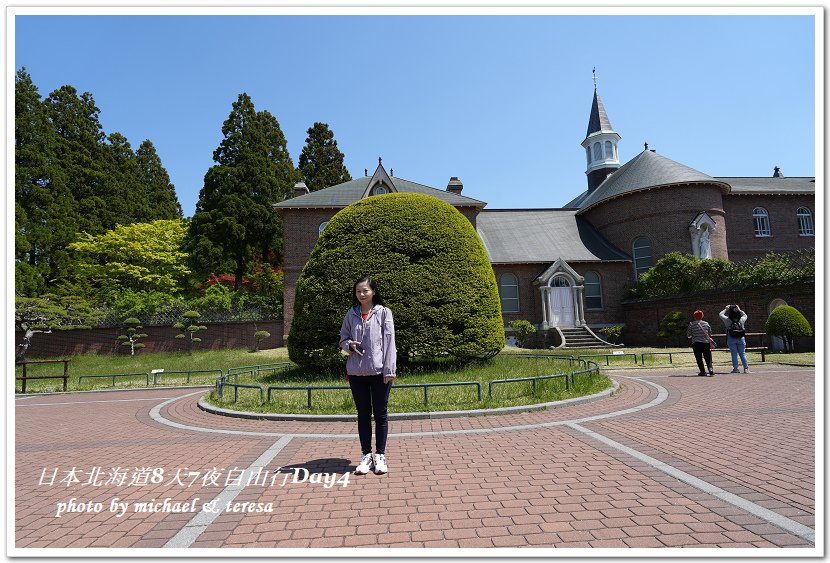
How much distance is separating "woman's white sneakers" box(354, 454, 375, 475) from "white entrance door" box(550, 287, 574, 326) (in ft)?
78.4

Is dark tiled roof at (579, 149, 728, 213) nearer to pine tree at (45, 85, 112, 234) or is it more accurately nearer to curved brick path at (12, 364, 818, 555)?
curved brick path at (12, 364, 818, 555)

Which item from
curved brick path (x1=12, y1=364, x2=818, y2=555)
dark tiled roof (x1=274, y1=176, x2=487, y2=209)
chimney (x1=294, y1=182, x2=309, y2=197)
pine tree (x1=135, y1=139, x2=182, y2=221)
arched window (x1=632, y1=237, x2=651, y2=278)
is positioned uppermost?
pine tree (x1=135, y1=139, x2=182, y2=221)

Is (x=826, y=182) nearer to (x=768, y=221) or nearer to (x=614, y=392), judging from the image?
(x=614, y=392)

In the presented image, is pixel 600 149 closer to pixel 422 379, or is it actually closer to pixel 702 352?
pixel 702 352

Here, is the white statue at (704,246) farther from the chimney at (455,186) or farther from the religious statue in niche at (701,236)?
the chimney at (455,186)

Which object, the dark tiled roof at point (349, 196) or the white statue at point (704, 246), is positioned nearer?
the dark tiled roof at point (349, 196)

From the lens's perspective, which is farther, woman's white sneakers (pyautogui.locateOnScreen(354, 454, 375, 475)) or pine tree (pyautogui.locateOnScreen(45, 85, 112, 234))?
pine tree (pyautogui.locateOnScreen(45, 85, 112, 234))

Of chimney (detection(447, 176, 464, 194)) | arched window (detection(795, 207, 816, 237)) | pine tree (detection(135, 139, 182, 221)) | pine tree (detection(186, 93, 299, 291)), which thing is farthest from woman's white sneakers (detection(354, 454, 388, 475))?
pine tree (detection(135, 139, 182, 221))

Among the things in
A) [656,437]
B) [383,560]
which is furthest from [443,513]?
[656,437]

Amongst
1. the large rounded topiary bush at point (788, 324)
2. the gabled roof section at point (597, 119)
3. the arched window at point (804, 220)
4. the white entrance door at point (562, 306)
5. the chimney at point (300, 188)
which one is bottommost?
the large rounded topiary bush at point (788, 324)

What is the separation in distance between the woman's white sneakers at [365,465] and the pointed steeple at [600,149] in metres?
45.4

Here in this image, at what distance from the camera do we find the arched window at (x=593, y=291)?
28.4 metres

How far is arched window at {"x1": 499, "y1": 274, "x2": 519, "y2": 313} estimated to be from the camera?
27969mm

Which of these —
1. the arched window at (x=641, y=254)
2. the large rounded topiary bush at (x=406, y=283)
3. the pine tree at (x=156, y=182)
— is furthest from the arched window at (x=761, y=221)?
the pine tree at (x=156, y=182)
